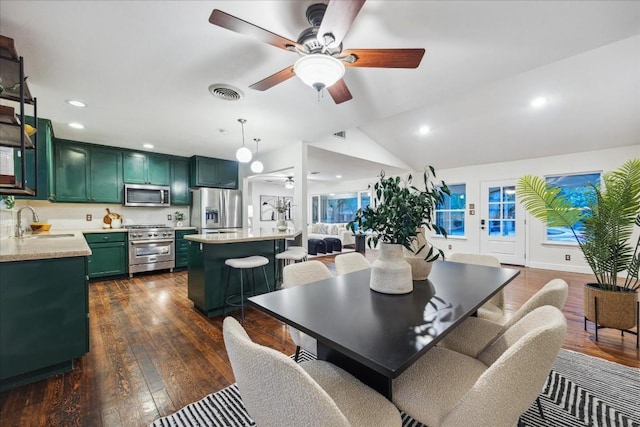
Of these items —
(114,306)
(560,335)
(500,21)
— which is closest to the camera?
(560,335)

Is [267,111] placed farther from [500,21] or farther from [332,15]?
[500,21]

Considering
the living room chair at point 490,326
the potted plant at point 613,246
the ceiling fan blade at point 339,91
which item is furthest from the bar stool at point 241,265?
the potted plant at point 613,246

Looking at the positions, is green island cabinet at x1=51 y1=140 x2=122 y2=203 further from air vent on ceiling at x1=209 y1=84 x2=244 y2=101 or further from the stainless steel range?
air vent on ceiling at x1=209 y1=84 x2=244 y2=101

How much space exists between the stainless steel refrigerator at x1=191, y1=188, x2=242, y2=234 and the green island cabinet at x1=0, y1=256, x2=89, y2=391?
324 centimetres

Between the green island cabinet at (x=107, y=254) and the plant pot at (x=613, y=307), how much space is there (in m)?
6.22

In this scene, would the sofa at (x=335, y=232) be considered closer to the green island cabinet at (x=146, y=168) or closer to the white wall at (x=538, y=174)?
the white wall at (x=538, y=174)

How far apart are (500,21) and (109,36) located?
8.17 ft

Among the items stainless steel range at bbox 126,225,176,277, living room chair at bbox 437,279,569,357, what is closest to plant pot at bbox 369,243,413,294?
living room chair at bbox 437,279,569,357

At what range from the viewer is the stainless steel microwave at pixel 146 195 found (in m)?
4.73

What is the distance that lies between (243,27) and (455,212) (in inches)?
264

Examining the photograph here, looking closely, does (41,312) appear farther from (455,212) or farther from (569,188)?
(569,188)

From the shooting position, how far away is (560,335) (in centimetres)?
76

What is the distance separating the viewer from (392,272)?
51.2 inches

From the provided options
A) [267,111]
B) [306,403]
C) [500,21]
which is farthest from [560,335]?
[267,111]
